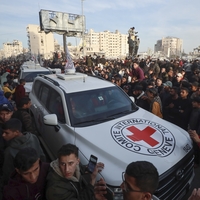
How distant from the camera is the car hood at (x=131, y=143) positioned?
2.11 meters

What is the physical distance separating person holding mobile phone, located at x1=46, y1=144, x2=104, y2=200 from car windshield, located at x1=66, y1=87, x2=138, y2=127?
3.36 ft

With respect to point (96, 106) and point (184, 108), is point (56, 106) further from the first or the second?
point (184, 108)

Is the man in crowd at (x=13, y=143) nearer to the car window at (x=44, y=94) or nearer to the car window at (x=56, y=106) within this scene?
the car window at (x=56, y=106)

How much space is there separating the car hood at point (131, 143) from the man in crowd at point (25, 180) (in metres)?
0.75

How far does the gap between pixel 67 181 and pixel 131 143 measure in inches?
40.7

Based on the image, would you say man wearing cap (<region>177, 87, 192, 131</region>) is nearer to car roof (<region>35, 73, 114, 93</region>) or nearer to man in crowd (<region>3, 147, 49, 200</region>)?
car roof (<region>35, 73, 114, 93</region>)

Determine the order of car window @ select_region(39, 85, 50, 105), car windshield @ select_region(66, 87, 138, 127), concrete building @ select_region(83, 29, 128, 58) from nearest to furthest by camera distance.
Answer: car windshield @ select_region(66, 87, 138, 127) → car window @ select_region(39, 85, 50, 105) → concrete building @ select_region(83, 29, 128, 58)

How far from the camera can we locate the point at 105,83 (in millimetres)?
3746

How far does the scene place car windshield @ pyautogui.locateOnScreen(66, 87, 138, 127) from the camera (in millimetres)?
2909

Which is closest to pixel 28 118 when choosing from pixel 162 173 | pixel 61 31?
pixel 162 173

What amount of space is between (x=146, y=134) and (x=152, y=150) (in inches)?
14.1

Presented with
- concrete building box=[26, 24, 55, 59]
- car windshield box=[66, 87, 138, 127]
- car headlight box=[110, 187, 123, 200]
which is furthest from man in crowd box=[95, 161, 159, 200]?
concrete building box=[26, 24, 55, 59]

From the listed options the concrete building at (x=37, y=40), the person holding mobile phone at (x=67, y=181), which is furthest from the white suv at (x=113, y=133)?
the concrete building at (x=37, y=40)

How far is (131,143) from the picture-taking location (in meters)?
2.38
